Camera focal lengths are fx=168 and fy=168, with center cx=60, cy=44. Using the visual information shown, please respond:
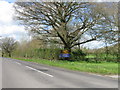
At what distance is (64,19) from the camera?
29531mm

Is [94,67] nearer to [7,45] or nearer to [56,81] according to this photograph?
[56,81]

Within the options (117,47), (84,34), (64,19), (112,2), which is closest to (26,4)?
(64,19)

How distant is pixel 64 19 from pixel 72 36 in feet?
11.4

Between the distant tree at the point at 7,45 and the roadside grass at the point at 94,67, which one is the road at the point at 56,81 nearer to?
the roadside grass at the point at 94,67

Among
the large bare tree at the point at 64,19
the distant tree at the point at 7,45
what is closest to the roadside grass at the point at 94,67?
the large bare tree at the point at 64,19

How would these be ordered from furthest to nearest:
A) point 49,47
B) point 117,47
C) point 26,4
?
point 49,47 → point 26,4 → point 117,47

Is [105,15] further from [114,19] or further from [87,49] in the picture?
[87,49]

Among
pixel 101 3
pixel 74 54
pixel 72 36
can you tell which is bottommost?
pixel 74 54

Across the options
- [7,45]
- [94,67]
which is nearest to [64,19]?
[94,67]

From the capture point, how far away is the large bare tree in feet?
89.6

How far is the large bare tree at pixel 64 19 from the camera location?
89.6 ft

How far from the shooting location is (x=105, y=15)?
2650cm

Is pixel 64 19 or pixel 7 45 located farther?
pixel 7 45

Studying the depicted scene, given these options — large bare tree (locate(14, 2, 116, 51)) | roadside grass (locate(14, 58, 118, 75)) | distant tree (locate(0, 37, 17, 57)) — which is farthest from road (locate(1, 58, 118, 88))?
distant tree (locate(0, 37, 17, 57))
